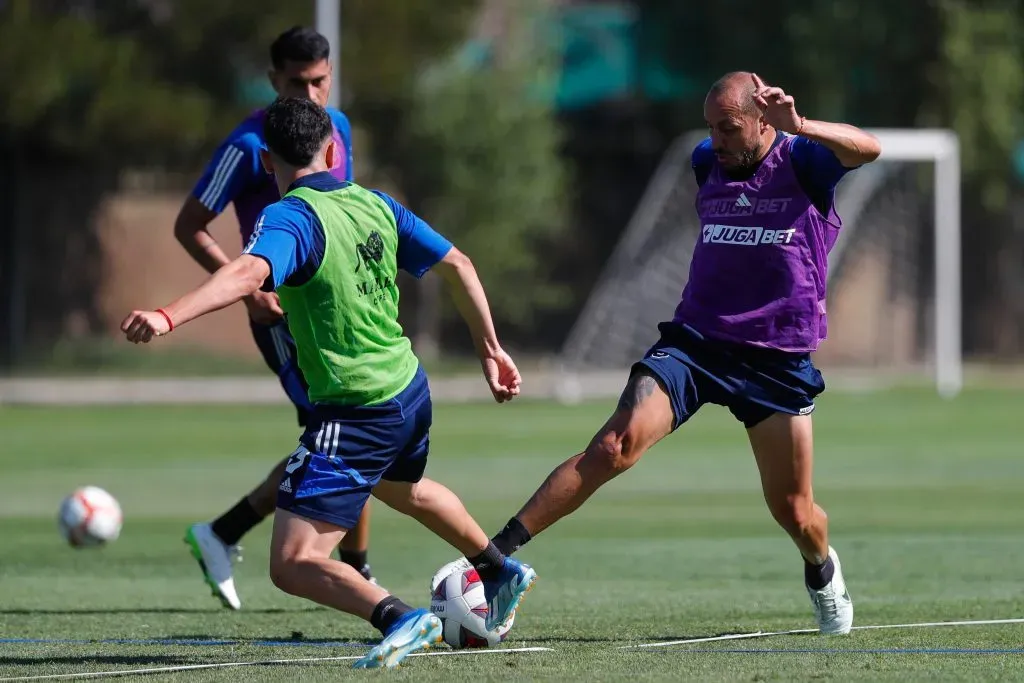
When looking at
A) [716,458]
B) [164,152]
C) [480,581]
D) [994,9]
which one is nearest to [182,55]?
[164,152]

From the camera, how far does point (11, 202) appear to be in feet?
112

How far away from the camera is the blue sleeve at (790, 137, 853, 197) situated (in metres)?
7.48

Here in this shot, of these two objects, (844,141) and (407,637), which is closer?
(407,637)

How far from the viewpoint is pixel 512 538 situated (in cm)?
738

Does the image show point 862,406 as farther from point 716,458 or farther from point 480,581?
point 480,581

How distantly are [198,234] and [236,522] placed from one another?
1386 mm

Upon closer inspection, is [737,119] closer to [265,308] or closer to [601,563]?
[265,308]

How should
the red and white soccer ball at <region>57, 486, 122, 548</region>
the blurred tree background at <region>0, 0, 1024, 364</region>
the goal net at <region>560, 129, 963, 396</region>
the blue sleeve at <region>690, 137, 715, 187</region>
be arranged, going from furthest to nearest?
the blurred tree background at <region>0, 0, 1024, 364</region> < the goal net at <region>560, 129, 963, 396</region> < the red and white soccer ball at <region>57, 486, 122, 548</region> < the blue sleeve at <region>690, 137, 715, 187</region>

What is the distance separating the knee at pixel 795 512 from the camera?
300 inches

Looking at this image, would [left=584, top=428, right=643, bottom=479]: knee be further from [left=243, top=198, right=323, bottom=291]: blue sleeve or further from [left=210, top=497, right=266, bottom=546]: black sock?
[left=210, top=497, right=266, bottom=546]: black sock


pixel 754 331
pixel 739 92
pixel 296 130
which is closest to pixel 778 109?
pixel 739 92

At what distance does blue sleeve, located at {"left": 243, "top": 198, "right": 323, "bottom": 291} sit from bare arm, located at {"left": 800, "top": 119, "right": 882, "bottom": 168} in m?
1.96

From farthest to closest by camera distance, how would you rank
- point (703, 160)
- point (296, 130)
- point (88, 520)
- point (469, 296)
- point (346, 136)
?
point (88, 520), point (346, 136), point (703, 160), point (469, 296), point (296, 130)

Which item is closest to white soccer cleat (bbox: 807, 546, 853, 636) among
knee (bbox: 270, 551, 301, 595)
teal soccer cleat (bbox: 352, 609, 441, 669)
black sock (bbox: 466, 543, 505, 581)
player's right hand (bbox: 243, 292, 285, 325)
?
black sock (bbox: 466, 543, 505, 581)
